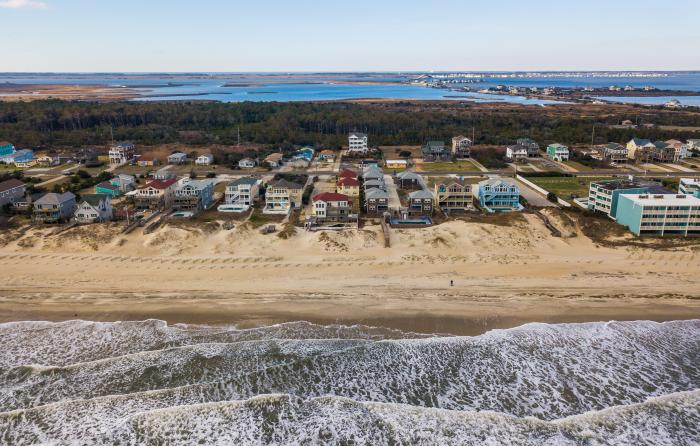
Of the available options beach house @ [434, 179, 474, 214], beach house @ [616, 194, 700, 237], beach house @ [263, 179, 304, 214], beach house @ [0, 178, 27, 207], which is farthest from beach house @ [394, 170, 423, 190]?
beach house @ [0, 178, 27, 207]

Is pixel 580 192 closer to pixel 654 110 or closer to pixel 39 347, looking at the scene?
pixel 39 347

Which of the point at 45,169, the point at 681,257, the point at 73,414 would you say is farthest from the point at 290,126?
the point at 73,414

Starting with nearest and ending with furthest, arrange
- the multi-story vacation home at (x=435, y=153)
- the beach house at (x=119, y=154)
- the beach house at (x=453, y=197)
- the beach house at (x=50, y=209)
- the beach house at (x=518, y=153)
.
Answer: the beach house at (x=50, y=209), the beach house at (x=453, y=197), the beach house at (x=119, y=154), the multi-story vacation home at (x=435, y=153), the beach house at (x=518, y=153)

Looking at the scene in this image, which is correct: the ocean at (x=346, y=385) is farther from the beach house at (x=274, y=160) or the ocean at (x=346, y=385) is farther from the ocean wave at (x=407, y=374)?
the beach house at (x=274, y=160)

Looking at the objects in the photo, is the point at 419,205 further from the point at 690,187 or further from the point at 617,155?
the point at 617,155

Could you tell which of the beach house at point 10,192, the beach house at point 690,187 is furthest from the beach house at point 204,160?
the beach house at point 690,187

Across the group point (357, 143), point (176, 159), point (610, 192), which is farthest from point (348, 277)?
point (357, 143)
